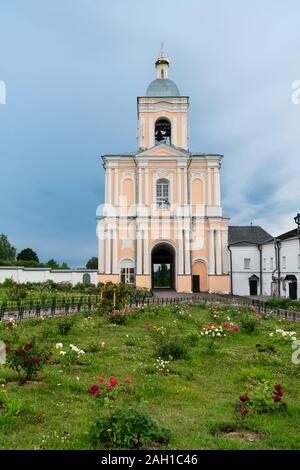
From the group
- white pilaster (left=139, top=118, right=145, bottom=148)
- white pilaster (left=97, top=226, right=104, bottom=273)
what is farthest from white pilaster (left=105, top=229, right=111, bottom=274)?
white pilaster (left=139, top=118, right=145, bottom=148)

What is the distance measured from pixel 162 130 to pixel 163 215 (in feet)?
32.6

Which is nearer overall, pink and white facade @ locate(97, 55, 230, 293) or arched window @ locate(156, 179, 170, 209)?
pink and white facade @ locate(97, 55, 230, 293)

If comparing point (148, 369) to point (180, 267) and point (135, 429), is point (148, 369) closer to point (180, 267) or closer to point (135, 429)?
point (135, 429)

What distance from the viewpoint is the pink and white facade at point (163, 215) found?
1332 inches

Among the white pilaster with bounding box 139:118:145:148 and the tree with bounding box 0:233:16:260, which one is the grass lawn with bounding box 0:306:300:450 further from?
the tree with bounding box 0:233:16:260

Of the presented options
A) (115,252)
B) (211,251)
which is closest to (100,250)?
(115,252)

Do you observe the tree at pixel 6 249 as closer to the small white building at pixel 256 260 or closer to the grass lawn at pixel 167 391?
the small white building at pixel 256 260

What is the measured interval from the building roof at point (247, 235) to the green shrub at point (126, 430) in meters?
32.5

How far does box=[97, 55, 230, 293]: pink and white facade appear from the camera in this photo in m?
33.8

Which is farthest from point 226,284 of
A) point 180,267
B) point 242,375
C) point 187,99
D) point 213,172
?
point 242,375

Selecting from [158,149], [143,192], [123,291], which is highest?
[158,149]

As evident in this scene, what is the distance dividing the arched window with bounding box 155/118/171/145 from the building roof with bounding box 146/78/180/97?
103 inches

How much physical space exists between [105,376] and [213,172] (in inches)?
1200

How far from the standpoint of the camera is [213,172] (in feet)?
118
